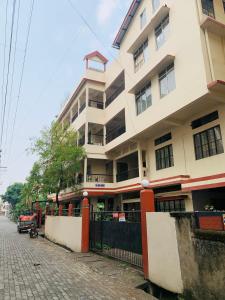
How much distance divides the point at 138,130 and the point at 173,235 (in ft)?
33.8

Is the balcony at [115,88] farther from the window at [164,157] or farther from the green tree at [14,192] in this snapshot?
the green tree at [14,192]

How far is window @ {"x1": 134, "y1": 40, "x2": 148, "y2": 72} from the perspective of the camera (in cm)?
1555

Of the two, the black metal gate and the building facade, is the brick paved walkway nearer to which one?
the black metal gate

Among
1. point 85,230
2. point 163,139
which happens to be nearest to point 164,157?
point 163,139

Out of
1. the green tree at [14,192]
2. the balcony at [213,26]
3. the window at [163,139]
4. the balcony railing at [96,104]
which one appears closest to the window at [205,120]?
the window at [163,139]

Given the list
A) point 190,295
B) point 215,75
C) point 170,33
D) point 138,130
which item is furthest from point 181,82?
point 190,295

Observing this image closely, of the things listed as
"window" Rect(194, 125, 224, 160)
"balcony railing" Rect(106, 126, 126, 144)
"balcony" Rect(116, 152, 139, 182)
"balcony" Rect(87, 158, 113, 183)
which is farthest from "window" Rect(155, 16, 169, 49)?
"balcony" Rect(87, 158, 113, 183)

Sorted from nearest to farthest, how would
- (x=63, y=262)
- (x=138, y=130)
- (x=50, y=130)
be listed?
(x=63, y=262) → (x=138, y=130) → (x=50, y=130)

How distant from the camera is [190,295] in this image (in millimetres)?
4773

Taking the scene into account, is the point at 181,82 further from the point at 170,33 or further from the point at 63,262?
the point at 63,262

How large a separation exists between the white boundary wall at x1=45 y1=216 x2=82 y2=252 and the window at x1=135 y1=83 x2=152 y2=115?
7911 mm

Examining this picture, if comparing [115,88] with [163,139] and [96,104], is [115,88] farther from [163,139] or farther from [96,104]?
[163,139]

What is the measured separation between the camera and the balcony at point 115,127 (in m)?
20.7

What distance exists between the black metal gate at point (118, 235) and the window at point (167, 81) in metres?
7.47
